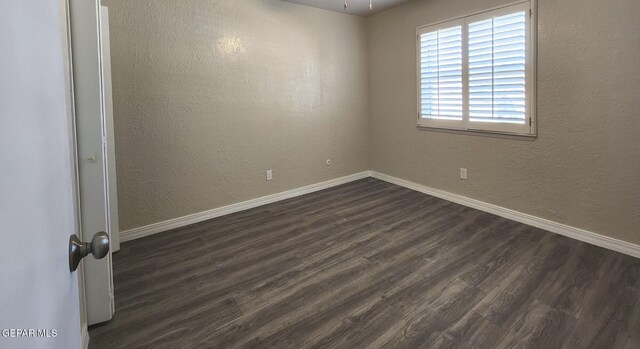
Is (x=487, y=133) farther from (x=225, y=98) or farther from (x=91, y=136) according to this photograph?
(x=91, y=136)

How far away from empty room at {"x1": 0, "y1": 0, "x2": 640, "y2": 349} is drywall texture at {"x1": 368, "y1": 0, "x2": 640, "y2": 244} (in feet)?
0.06

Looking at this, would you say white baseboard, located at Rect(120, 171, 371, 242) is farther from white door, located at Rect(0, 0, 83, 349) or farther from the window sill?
Answer: white door, located at Rect(0, 0, 83, 349)

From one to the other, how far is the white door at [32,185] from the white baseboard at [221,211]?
2.93 meters

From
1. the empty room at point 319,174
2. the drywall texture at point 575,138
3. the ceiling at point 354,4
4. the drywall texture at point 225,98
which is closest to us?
the empty room at point 319,174

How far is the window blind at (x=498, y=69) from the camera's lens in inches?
130

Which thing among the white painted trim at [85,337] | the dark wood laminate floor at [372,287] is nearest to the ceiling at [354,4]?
the dark wood laminate floor at [372,287]

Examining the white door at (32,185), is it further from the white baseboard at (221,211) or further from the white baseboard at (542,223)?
the white baseboard at (542,223)

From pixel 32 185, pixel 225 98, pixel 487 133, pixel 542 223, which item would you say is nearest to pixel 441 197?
pixel 487 133

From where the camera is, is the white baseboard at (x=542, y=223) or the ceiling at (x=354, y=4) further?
the ceiling at (x=354, y=4)

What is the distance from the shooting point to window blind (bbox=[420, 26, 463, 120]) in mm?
3896

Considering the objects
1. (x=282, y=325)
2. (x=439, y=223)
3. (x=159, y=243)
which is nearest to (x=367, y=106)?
(x=439, y=223)

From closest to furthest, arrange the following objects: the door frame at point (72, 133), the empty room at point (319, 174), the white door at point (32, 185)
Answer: the white door at point (32, 185) < the empty room at point (319, 174) < the door frame at point (72, 133)

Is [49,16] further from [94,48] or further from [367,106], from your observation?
[367,106]

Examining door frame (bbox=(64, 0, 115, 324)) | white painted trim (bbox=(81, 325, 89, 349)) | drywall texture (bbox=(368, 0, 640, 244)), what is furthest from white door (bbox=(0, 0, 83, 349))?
drywall texture (bbox=(368, 0, 640, 244))
